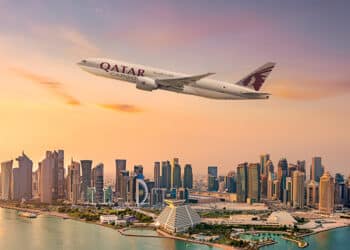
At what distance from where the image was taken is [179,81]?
10.7 feet

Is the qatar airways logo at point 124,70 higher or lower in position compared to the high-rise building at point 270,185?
higher

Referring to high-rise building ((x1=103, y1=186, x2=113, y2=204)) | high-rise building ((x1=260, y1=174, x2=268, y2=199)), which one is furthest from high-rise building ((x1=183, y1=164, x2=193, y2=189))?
high-rise building ((x1=103, y1=186, x2=113, y2=204))

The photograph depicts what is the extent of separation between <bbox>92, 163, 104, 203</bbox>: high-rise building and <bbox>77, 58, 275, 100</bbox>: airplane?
11.5 m

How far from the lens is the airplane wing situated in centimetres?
324

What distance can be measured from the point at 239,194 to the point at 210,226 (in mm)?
6546

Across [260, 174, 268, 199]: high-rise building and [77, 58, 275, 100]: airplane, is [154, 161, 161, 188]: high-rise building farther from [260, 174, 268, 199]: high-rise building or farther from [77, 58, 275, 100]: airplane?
[77, 58, 275, 100]: airplane

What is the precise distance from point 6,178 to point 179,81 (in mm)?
13648

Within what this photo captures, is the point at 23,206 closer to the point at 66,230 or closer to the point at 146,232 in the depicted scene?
the point at 66,230

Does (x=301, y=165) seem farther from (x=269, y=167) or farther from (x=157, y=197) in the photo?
(x=157, y=197)

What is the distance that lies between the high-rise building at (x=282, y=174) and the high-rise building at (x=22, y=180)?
8160 mm

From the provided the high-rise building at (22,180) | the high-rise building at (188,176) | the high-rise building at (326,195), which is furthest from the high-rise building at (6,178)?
the high-rise building at (326,195)

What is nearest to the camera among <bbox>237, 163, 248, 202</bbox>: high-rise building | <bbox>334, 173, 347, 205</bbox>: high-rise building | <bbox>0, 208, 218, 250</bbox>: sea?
<bbox>0, 208, 218, 250</bbox>: sea

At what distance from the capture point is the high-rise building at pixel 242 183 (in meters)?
15.7

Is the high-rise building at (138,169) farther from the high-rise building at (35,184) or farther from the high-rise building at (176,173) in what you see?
the high-rise building at (35,184)
